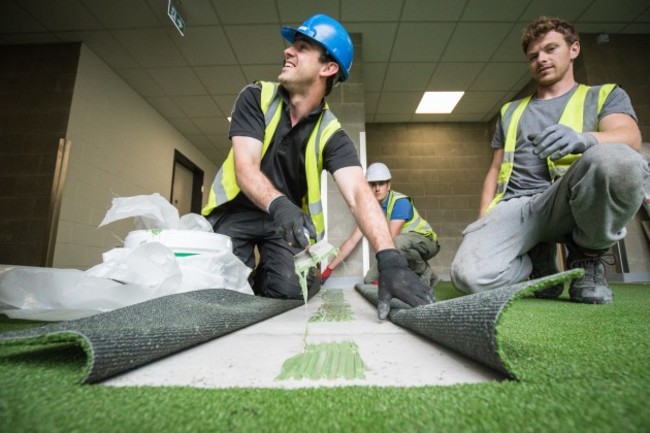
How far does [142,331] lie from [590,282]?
1.65m

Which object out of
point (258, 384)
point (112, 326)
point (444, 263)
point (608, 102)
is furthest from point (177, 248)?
point (444, 263)

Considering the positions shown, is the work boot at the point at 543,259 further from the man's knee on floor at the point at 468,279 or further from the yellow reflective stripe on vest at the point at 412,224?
the yellow reflective stripe on vest at the point at 412,224

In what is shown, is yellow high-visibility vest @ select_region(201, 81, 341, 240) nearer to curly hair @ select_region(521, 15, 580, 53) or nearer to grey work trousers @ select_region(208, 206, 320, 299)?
grey work trousers @ select_region(208, 206, 320, 299)

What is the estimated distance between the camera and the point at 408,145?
518 centimetres

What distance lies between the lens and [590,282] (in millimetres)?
1352

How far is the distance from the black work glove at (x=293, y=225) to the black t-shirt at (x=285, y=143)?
1.54ft

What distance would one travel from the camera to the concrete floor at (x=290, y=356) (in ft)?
1.60

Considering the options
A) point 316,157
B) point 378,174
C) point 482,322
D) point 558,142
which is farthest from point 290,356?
point 378,174

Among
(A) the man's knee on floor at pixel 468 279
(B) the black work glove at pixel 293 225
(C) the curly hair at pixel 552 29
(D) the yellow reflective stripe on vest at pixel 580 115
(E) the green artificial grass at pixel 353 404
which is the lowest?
(E) the green artificial grass at pixel 353 404

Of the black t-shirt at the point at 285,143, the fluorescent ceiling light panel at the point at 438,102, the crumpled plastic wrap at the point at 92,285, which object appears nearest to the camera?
the crumpled plastic wrap at the point at 92,285

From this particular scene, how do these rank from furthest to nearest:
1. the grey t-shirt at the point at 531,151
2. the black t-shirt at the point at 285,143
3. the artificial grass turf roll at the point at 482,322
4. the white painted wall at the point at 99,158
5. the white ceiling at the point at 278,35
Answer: the white painted wall at the point at 99,158 → the white ceiling at the point at 278,35 → the grey t-shirt at the point at 531,151 → the black t-shirt at the point at 285,143 → the artificial grass turf roll at the point at 482,322

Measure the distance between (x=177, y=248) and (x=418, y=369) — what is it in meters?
0.89

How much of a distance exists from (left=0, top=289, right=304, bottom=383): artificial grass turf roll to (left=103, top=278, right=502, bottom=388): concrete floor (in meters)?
0.03

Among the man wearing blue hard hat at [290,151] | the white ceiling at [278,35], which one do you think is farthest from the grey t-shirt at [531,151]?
the white ceiling at [278,35]
